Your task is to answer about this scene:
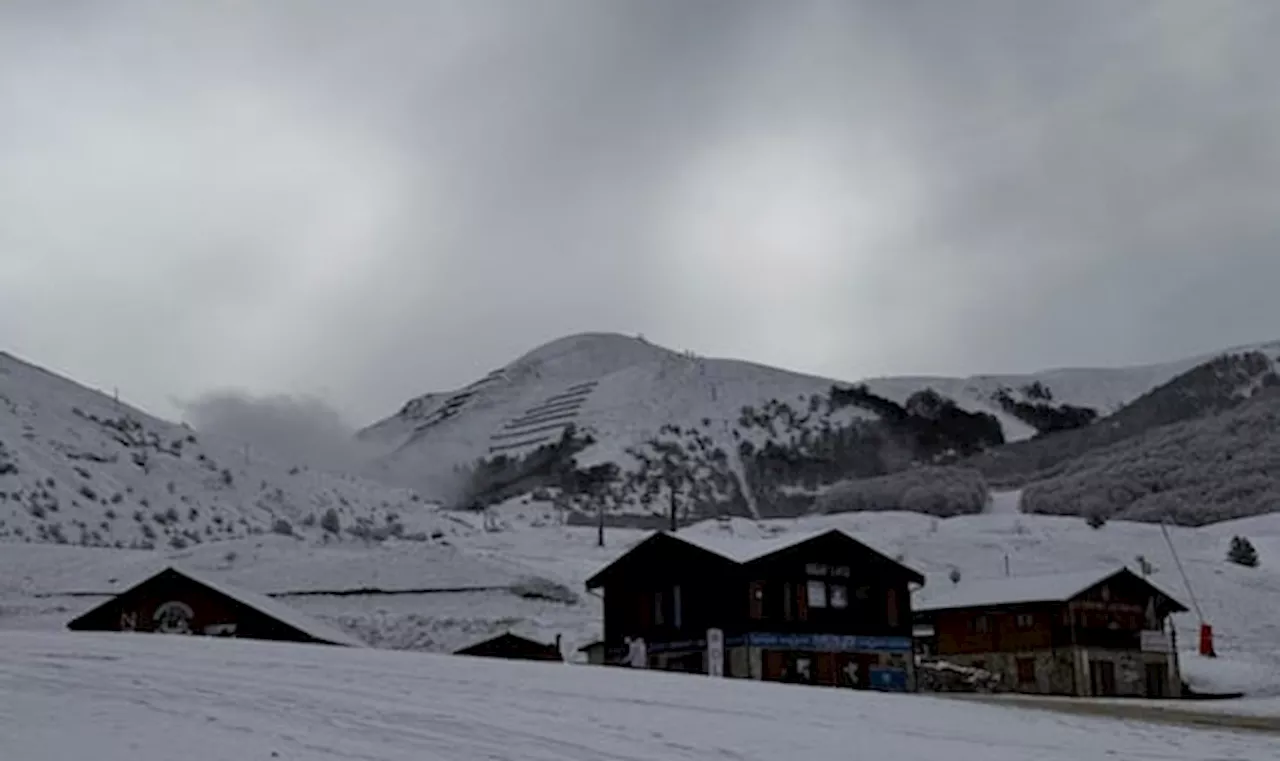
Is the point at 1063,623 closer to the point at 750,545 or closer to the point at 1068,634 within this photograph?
the point at 1068,634

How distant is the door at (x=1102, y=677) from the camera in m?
50.3

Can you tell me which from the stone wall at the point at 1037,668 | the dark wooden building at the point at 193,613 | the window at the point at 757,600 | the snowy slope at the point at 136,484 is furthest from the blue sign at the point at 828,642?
the snowy slope at the point at 136,484

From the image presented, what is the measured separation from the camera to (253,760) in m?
13.2

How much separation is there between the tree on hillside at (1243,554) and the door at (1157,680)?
22.2 meters

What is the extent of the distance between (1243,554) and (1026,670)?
26.0 m

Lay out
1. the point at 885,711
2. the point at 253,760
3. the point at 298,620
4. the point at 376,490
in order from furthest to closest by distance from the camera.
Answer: the point at 376,490, the point at 298,620, the point at 885,711, the point at 253,760

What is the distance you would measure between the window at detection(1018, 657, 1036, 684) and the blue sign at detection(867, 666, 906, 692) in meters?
5.43

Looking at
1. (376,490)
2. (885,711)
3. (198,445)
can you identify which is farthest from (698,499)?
(885,711)

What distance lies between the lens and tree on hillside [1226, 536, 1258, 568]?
72.2 m

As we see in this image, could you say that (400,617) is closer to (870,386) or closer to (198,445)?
(198,445)

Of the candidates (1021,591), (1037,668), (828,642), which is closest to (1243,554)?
(1021,591)

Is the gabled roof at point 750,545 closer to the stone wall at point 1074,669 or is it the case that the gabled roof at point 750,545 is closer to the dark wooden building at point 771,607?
the dark wooden building at point 771,607

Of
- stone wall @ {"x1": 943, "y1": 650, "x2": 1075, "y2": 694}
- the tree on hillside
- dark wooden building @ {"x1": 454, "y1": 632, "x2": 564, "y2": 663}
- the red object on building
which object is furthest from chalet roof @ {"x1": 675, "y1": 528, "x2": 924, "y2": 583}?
the tree on hillside

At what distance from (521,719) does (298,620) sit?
1043 inches
